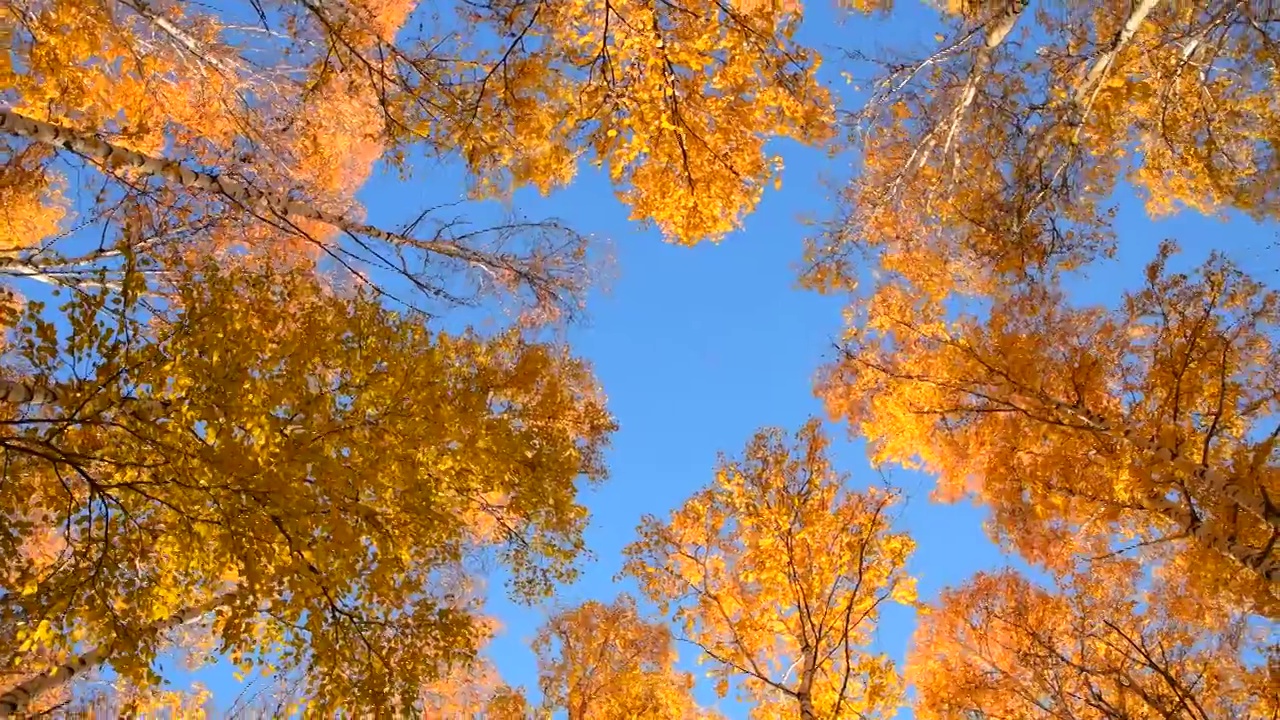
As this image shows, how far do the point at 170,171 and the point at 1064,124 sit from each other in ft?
21.6

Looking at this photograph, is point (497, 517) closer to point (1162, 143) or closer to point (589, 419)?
point (589, 419)

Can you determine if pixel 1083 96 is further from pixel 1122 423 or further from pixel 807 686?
pixel 807 686

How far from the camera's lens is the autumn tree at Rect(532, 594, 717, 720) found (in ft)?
28.6

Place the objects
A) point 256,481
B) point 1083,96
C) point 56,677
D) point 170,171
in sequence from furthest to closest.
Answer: point 1083,96 < point 170,171 < point 56,677 < point 256,481

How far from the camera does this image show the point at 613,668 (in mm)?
9250

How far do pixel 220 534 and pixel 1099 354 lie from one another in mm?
7615

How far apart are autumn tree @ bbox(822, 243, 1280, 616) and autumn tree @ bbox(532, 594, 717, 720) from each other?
14.5ft

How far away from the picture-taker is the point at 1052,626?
8656mm

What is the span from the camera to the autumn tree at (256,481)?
2.96 metres

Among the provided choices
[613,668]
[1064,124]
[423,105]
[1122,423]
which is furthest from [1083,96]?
[613,668]

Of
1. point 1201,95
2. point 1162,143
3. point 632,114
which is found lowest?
point 632,114

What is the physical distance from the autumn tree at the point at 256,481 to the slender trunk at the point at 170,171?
0.64 metres

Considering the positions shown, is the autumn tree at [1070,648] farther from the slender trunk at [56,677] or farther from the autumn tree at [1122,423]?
the slender trunk at [56,677]

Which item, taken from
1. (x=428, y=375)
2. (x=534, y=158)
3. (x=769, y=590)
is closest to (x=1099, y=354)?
(x=769, y=590)
